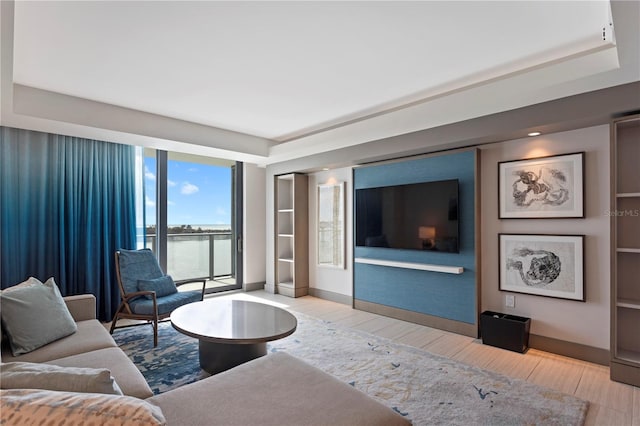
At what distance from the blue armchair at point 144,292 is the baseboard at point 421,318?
2.26 m

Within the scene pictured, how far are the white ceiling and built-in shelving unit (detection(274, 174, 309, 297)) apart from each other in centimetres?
202

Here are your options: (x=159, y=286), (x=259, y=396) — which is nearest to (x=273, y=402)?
(x=259, y=396)

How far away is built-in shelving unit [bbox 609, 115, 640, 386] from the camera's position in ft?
8.66

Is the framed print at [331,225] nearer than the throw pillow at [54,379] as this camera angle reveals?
No

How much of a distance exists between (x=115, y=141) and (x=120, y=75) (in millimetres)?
1500

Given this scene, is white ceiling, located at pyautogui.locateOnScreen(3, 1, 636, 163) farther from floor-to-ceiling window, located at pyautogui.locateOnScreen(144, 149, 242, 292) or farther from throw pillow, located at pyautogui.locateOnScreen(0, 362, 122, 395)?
throw pillow, located at pyautogui.locateOnScreen(0, 362, 122, 395)

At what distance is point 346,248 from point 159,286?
2639 mm

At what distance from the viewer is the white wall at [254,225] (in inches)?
235

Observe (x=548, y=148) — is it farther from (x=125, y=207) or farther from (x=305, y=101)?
(x=125, y=207)

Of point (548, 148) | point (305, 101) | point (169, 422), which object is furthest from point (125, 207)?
point (548, 148)

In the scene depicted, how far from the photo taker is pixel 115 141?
4188mm

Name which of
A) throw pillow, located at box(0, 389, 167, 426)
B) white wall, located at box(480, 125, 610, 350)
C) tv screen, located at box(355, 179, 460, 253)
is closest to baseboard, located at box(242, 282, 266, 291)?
tv screen, located at box(355, 179, 460, 253)

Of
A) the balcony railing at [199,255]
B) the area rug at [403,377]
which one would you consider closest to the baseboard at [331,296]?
the area rug at [403,377]

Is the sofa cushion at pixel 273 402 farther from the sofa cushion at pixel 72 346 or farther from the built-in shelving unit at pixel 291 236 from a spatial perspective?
the built-in shelving unit at pixel 291 236
